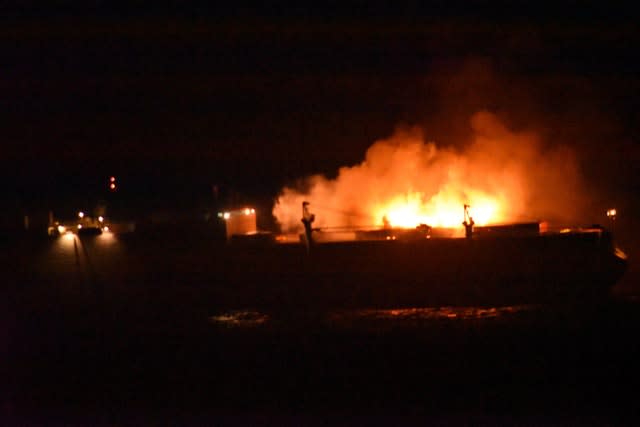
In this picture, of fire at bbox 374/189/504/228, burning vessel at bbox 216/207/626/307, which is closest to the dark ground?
burning vessel at bbox 216/207/626/307

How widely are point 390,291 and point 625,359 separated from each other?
6855 millimetres

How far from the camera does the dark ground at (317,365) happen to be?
5461 millimetres

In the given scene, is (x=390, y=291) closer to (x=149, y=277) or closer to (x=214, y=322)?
(x=214, y=322)

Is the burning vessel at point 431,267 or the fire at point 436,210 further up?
the fire at point 436,210

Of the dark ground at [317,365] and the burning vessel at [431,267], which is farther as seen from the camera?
the burning vessel at [431,267]

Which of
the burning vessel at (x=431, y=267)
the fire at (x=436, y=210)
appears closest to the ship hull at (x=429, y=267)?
the burning vessel at (x=431, y=267)

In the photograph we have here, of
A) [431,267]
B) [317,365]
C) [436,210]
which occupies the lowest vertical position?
[317,365]

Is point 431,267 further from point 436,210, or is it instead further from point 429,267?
point 436,210

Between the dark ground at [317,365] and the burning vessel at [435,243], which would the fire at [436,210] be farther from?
the dark ground at [317,365]

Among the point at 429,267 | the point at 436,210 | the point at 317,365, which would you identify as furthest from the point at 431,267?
the point at 317,365

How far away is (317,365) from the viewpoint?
7004mm

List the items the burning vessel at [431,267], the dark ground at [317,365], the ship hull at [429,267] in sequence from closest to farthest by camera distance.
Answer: the dark ground at [317,365] < the burning vessel at [431,267] < the ship hull at [429,267]

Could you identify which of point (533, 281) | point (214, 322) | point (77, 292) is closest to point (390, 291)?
point (533, 281)

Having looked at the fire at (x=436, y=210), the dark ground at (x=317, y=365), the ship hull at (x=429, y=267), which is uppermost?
the fire at (x=436, y=210)
